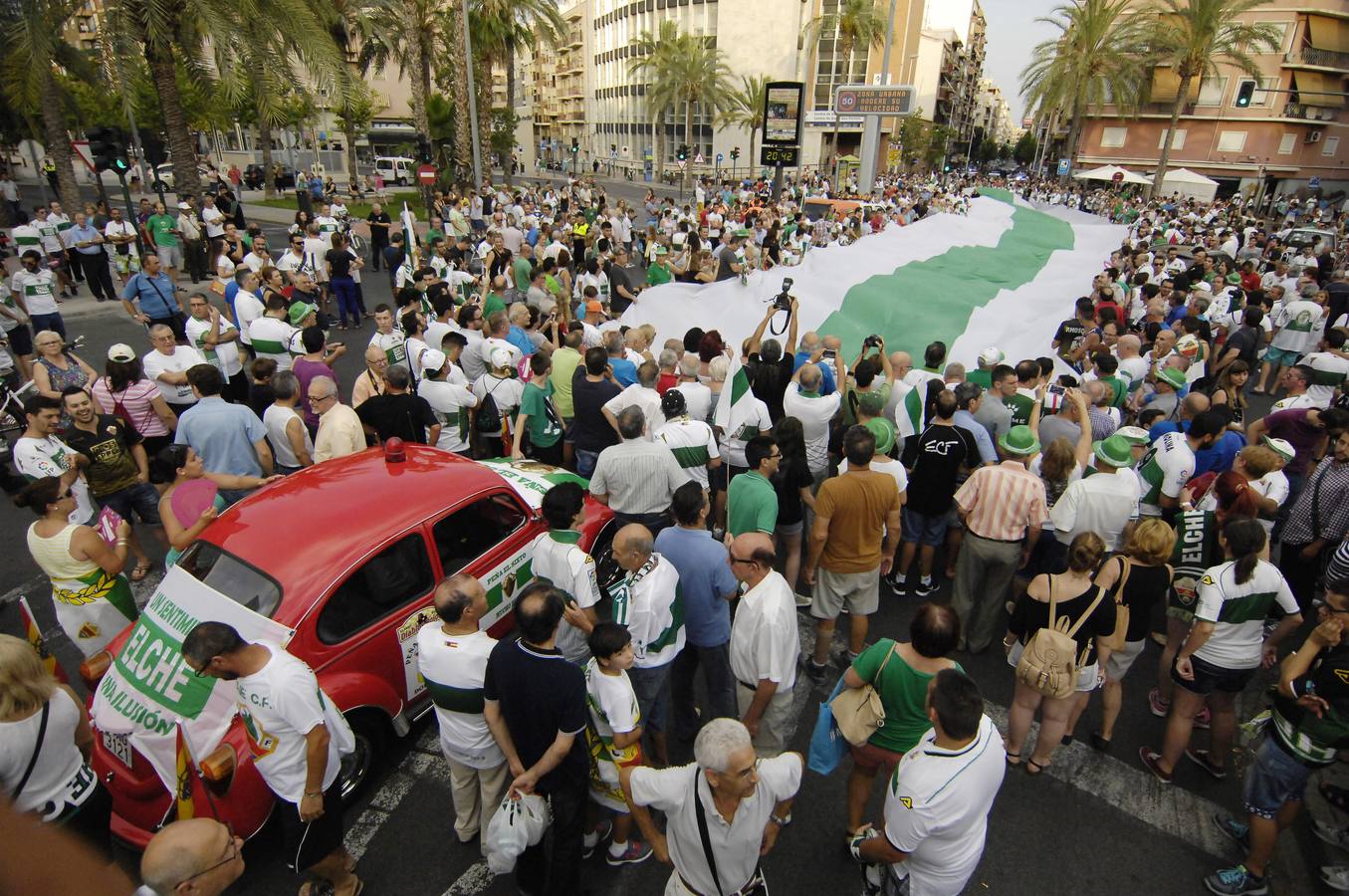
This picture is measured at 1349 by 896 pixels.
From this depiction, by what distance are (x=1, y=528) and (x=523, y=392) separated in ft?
18.7

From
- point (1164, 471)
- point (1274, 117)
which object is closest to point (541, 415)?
point (1164, 471)

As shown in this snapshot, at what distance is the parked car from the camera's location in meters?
3.42

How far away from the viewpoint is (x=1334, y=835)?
12.8ft

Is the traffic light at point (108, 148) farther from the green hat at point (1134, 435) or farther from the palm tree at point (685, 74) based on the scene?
the palm tree at point (685, 74)

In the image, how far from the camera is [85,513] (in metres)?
5.39

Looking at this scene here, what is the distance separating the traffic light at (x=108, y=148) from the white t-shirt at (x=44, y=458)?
11336 millimetres

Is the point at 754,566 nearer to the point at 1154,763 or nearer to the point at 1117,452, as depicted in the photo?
the point at 1117,452

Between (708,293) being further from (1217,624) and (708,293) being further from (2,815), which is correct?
(2,815)

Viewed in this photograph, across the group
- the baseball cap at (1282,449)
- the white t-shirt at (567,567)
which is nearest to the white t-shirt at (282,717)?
the white t-shirt at (567,567)

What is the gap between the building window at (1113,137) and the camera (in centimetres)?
5356

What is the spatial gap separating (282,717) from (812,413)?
4360mm

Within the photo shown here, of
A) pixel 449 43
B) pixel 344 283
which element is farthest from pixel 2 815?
pixel 449 43

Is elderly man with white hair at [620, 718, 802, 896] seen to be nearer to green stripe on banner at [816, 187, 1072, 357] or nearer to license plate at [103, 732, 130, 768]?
license plate at [103, 732, 130, 768]

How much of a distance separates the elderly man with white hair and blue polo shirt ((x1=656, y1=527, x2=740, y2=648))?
1.33 metres
